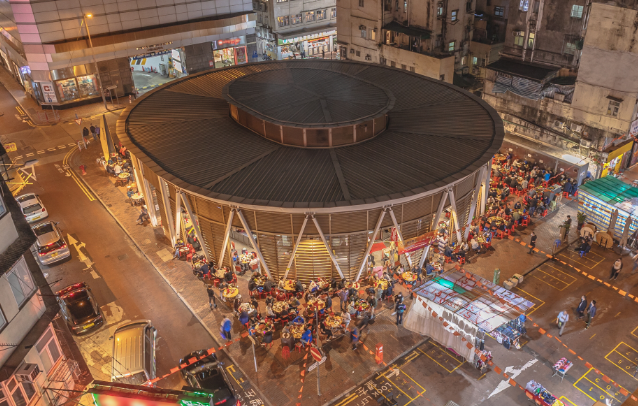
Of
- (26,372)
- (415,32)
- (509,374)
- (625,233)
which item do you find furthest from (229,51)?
(509,374)

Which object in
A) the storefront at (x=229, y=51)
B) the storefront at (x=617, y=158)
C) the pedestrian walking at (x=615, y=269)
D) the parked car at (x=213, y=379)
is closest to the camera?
the parked car at (x=213, y=379)

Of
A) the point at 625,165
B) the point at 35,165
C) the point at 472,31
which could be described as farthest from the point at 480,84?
the point at 35,165

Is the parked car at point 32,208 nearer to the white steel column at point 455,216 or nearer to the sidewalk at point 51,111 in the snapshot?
the sidewalk at point 51,111

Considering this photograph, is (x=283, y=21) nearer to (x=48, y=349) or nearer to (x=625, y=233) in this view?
(x=625, y=233)

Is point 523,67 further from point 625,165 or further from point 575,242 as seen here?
point 575,242

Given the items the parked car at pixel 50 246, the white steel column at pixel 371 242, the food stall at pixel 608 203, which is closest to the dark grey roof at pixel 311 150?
the white steel column at pixel 371 242

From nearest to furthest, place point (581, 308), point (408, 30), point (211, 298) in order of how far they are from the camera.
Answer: point (581, 308) → point (211, 298) → point (408, 30)

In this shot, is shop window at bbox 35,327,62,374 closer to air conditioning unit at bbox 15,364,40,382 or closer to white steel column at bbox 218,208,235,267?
air conditioning unit at bbox 15,364,40,382
